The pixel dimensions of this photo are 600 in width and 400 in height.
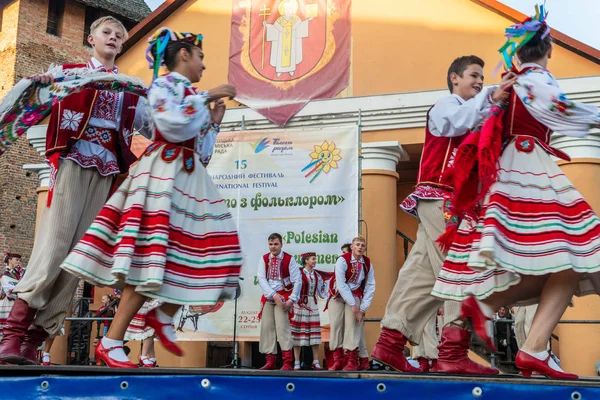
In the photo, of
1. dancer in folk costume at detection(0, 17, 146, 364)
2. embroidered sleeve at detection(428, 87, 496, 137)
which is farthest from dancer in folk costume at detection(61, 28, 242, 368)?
embroidered sleeve at detection(428, 87, 496, 137)

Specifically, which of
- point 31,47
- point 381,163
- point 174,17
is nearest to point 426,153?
point 381,163

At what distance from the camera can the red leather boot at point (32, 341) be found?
13.1 feet

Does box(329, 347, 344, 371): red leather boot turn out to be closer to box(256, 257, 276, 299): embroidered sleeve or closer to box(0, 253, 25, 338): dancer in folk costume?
box(256, 257, 276, 299): embroidered sleeve

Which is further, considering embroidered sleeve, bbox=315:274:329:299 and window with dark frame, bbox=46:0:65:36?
window with dark frame, bbox=46:0:65:36

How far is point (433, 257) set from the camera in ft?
13.8

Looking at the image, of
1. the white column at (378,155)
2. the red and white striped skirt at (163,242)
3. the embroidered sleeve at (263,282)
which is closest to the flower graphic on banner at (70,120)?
the red and white striped skirt at (163,242)

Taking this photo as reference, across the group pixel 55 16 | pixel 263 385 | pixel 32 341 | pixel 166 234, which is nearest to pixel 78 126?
pixel 166 234

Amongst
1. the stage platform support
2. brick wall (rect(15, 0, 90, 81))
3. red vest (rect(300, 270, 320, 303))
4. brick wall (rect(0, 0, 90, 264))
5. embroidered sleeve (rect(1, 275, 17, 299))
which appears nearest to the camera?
the stage platform support

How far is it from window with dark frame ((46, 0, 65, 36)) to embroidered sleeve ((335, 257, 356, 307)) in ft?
47.5

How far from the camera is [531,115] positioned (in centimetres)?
362

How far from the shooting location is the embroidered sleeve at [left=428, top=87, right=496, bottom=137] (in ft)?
12.2

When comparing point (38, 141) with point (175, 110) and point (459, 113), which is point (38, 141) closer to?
point (175, 110)

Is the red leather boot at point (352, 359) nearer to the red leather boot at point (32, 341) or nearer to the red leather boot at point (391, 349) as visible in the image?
the red leather boot at point (391, 349)

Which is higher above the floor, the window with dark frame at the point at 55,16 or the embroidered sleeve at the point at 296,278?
the window with dark frame at the point at 55,16
